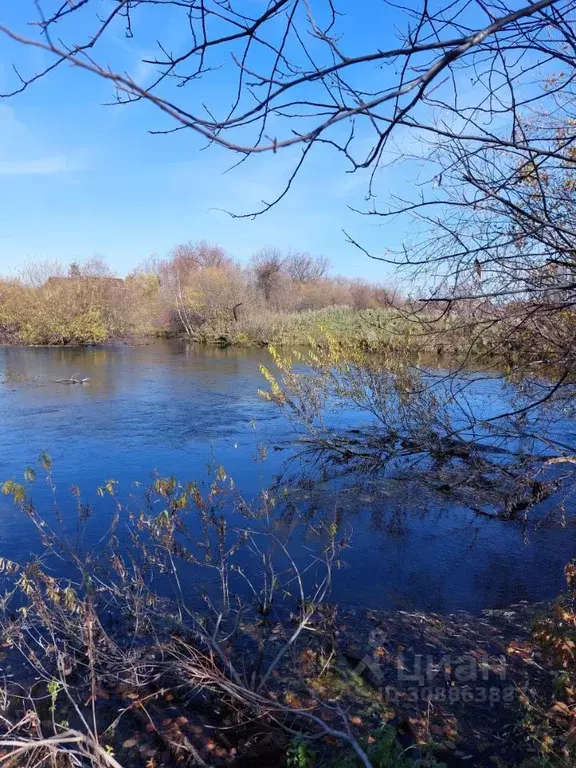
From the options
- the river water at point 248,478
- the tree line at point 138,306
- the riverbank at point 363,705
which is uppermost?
the tree line at point 138,306

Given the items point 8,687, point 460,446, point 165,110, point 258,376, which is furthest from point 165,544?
point 258,376

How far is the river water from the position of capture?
5.14 m

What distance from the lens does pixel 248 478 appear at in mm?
8023

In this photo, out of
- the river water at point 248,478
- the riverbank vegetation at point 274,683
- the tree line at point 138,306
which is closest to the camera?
the riverbank vegetation at point 274,683

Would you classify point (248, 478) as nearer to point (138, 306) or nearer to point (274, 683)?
point (274, 683)

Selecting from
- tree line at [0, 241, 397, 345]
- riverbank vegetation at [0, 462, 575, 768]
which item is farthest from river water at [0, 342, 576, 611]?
tree line at [0, 241, 397, 345]

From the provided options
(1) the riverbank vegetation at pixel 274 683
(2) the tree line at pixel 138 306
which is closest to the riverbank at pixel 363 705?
(1) the riverbank vegetation at pixel 274 683

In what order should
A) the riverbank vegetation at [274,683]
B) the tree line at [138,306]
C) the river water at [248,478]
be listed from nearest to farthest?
the riverbank vegetation at [274,683] < the river water at [248,478] < the tree line at [138,306]

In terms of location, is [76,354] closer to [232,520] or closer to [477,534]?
[232,520]

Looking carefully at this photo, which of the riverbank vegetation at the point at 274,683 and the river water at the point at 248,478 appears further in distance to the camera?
the river water at the point at 248,478

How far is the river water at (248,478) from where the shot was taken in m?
5.14

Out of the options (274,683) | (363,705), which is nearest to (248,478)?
(274,683)

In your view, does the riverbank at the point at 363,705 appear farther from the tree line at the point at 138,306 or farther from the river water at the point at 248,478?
the tree line at the point at 138,306

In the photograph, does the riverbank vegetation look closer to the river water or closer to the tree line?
the river water
